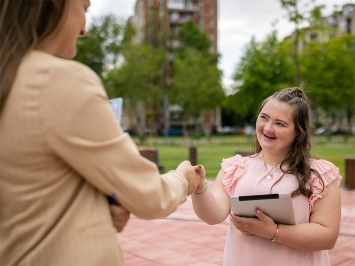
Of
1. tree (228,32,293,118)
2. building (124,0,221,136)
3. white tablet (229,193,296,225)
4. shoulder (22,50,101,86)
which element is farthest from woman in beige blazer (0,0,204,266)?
building (124,0,221,136)

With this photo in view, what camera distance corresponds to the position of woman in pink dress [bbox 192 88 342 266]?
1966mm

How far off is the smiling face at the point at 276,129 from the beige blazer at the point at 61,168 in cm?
114

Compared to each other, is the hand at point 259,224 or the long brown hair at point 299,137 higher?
the long brown hair at point 299,137

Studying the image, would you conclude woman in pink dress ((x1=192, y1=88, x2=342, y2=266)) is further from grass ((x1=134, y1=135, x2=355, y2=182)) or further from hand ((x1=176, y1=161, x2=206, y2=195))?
grass ((x1=134, y1=135, x2=355, y2=182))

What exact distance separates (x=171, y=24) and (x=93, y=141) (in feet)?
216

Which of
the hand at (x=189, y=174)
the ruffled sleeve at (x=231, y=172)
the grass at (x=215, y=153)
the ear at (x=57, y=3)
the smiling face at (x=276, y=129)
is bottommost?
the grass at (x=215, y=153)

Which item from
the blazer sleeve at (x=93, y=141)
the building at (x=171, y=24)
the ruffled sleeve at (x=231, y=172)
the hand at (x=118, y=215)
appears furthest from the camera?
the building at (x=171, y=24)

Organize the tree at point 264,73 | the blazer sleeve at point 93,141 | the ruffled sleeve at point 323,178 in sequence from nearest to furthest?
the blazer sleeve at point 93,141 → the ruffled sleeve at point 323,178 → the tree at point 264,73

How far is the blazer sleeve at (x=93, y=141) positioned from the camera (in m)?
1.12

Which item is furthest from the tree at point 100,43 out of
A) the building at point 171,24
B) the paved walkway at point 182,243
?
the paved walkway at point 182,243

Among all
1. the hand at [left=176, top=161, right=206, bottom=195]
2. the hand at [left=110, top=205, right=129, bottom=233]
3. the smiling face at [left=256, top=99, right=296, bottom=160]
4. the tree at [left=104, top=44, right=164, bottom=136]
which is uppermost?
the tree at [left=104, top=44, right=164, bottom=136]

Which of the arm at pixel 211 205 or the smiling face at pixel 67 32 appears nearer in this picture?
the smiling face at pixel 67 32

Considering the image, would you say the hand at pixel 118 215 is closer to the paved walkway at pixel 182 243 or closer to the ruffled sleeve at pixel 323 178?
the ruffled sleeve at pixel 323 178

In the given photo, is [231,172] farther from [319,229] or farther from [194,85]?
[194,85]
